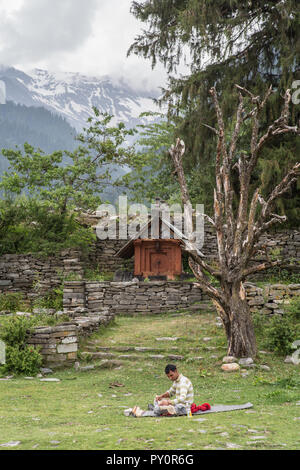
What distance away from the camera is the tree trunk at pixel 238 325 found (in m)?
Result: 9.45

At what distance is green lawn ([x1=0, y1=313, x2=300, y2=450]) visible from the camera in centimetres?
431

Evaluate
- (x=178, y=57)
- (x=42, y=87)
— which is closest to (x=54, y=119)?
(x=42, y=87)

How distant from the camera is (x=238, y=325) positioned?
9.46 m

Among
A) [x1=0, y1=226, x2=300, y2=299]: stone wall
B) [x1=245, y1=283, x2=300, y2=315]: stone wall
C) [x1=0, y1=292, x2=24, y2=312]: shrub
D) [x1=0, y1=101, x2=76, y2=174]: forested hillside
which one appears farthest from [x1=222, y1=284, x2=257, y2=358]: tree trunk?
[x1=0, y1=101, x2=76, y2=174]: forested hillside

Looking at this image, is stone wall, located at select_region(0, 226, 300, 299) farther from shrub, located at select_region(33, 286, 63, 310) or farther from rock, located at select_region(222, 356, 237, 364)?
rock, located at select_region(222, 356, 237, 364)

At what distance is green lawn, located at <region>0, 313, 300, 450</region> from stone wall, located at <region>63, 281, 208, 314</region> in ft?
11.7

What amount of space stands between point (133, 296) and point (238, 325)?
729cm

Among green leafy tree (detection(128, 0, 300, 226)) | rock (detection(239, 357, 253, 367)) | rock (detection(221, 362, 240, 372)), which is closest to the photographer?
rock (detection(221, 362, 240, 372))

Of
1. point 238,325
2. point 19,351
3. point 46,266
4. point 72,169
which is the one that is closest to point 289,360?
point 238,325

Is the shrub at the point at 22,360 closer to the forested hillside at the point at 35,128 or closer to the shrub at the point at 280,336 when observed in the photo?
the shrub at the point at 280,336

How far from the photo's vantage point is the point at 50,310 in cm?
1558

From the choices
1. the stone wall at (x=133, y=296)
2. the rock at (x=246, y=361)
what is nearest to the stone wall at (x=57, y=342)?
the rock at (x=246, y=361)
